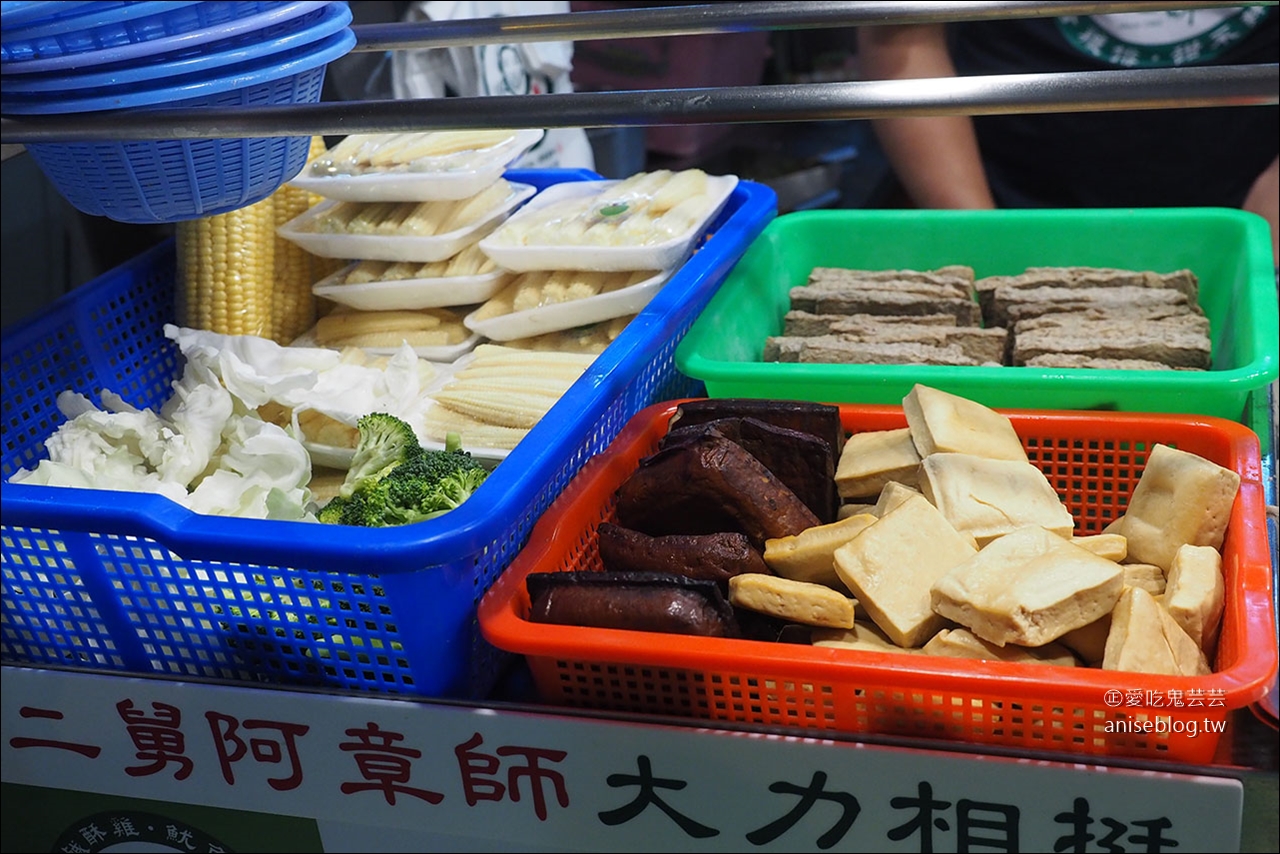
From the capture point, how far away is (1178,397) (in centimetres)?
155

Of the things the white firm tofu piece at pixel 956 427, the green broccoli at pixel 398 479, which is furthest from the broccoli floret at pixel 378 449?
the white firm tofu piece at pixel 956 427

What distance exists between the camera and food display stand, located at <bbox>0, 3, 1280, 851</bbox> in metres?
1.06

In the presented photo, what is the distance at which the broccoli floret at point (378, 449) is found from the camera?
1497 mm

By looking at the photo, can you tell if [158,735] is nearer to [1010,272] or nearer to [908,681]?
[908,681]

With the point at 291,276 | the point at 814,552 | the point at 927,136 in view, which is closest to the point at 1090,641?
the point at 814,552

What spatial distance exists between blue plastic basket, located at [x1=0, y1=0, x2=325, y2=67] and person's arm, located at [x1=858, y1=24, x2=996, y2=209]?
A: 188 centimetres

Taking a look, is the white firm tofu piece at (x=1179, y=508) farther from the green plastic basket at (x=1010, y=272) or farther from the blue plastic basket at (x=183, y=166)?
the blue plastic basket at (x=183, y=166)

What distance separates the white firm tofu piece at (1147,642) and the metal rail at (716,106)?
49cm

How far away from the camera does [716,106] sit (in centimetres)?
105

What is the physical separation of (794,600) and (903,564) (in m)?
0.13

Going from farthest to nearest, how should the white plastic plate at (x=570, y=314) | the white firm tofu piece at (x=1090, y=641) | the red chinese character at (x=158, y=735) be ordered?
the white plastic plate at (x=570, y=314)
the red chinese character at (x=158, y=735)
the white firm tofu piece at (x=1090, y=641)

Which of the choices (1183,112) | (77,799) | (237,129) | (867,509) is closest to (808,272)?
(867,509)

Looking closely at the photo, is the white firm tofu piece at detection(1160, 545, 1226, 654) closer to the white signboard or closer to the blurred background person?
the white signboard

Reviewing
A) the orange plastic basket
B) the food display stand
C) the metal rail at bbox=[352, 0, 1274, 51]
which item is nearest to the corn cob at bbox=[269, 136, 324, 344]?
the metal rail at bbox=[352, 0, 1274, 51]
